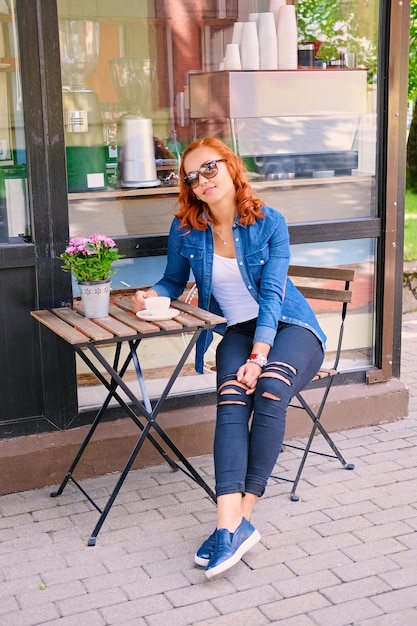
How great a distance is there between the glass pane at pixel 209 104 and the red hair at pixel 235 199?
0.49m

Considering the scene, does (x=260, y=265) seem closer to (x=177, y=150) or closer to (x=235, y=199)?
(x=235, y=199)

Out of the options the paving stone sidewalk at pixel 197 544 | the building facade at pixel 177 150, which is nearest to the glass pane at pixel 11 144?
the building facade at pixel 177 150

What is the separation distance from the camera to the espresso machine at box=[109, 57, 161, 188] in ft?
13.6

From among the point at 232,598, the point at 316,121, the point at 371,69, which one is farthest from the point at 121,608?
the point at 371,69

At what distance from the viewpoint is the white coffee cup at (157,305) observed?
3.54m

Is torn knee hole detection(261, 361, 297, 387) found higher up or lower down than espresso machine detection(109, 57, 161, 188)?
lower down

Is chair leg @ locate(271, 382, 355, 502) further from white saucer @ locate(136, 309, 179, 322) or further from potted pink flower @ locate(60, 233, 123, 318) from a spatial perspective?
potted pink flower @ locate(60, 233, 123, 318)

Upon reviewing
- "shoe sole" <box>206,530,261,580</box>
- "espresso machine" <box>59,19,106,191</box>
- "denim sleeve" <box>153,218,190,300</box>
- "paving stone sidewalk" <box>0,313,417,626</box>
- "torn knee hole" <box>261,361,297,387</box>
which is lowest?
"paving stone sidewalk" <box>0,313,417,626</box>

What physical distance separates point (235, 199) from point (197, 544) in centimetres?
142

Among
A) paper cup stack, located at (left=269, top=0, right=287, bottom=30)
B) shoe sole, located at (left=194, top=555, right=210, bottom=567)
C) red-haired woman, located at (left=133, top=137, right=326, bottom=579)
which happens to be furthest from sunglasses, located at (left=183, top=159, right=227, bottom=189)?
shoe sole, located at (left=194, top=555, right=210, bottom=567)

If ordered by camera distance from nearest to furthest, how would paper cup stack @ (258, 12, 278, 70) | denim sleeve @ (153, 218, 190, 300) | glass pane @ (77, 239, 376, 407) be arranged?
denim sleeve @ (153, 218, 190, 300)
glass pane @ (77, 239, 376, 407)
paper cup stack @ (258, 12, 278, 70)

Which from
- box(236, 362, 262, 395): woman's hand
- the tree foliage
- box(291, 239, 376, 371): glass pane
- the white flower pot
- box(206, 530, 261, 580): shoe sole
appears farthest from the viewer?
the tree foliage

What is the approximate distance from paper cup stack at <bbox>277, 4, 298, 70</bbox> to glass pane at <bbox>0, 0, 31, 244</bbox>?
4.38ft

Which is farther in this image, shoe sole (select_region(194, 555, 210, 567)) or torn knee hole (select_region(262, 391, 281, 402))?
torn knee hole (select_region(262, 391, 281, 402))
